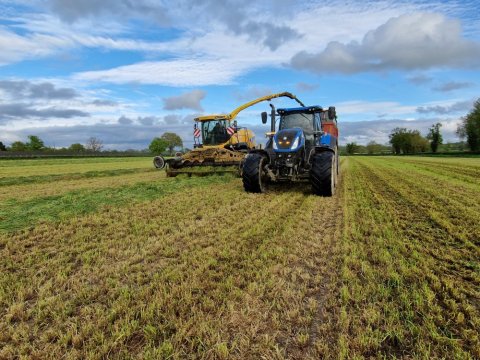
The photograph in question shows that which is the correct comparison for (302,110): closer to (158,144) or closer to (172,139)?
(158,144)

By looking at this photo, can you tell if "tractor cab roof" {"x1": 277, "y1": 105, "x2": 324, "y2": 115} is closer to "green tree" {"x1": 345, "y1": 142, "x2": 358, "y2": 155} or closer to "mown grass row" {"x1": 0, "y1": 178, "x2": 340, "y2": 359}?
"mown grass row" {"x1": 0, "y1": 178, "x2": 340, "y2": 359}

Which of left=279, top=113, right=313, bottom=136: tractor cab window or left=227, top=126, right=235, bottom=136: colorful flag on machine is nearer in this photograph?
left=279, top=113, right=313, bottom=136: tractor cab window

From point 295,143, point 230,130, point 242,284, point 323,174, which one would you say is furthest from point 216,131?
point 242,284

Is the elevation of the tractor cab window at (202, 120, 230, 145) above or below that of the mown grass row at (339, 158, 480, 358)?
above

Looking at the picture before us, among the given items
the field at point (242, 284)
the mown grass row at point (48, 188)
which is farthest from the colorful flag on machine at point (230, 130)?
the field at point (242, 284)

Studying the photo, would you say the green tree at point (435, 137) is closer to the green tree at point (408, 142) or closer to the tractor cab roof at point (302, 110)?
the green tree at point (408, 142)

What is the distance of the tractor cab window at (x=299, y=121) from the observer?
31.8ft

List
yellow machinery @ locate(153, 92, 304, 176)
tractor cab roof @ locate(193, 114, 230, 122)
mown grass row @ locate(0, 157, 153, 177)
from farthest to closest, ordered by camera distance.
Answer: mown grass row @ locate(0, 157, 153, 177) → tractor cab roof @ locate(193, 114, 230, 122) → yellow machinery @ locate(153, 92, 304, 176)

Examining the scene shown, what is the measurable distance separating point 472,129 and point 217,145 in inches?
2564

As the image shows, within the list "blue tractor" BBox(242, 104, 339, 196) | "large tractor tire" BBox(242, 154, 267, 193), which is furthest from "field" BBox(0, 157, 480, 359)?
"large tractor tire" BBox(242, 154, 267, 193)

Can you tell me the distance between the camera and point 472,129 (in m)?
61.0

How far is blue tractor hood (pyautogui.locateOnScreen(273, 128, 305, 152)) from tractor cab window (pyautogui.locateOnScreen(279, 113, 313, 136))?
4.19 ft

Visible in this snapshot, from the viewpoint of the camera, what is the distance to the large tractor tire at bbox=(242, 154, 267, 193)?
8297 millimetres

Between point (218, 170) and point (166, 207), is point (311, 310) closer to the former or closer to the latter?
point (166, 207)
